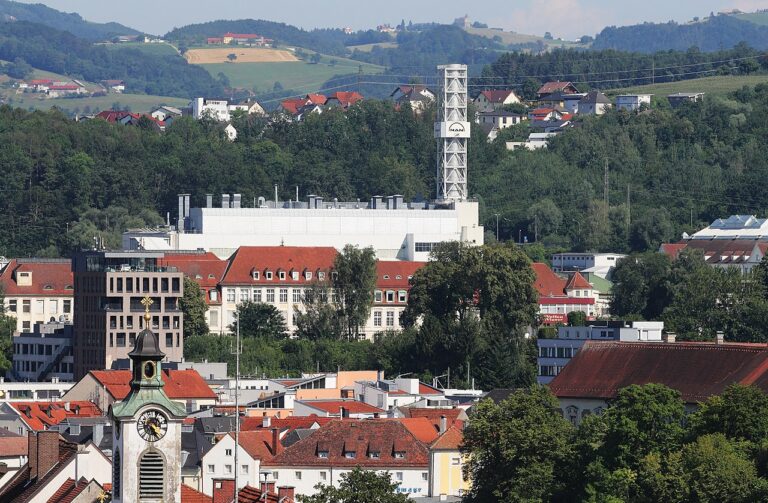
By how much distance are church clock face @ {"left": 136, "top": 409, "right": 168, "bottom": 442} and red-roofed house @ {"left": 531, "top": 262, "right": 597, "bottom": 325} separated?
101113 mm

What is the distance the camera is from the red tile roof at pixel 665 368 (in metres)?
85.6

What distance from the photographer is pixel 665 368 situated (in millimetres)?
89562

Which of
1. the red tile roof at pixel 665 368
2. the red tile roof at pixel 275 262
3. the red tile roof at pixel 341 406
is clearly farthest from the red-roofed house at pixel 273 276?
the red tile roof at pixel 665 368

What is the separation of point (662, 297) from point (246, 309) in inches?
862

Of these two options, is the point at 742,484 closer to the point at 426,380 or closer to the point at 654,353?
the point at 654,353

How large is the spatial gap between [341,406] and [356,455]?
13.0m

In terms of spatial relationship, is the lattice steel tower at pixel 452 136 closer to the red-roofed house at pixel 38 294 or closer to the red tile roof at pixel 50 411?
the red-roofed house at pixel 38 294

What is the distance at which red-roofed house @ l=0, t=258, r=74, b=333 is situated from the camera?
145375 millimetres

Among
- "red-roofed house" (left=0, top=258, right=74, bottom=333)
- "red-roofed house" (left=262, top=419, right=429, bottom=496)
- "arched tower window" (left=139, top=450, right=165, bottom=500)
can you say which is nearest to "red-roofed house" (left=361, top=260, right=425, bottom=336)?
"red-roofed house" (left=0, top=258, right=74, bottom=333)

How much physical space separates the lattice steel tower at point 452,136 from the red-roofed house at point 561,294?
61.3 ft

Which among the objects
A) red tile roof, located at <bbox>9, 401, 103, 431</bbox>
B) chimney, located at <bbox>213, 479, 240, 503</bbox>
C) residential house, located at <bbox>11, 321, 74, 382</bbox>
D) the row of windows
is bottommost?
the row of windows

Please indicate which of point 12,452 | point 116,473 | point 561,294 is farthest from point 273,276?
point 116,473

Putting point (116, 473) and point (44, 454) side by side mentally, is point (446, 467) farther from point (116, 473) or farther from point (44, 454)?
point (116, 473)

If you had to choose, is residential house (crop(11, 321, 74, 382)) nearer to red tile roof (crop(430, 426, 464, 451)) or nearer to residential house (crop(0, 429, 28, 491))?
red tile roof (crop(430, 426, 464, 451))
